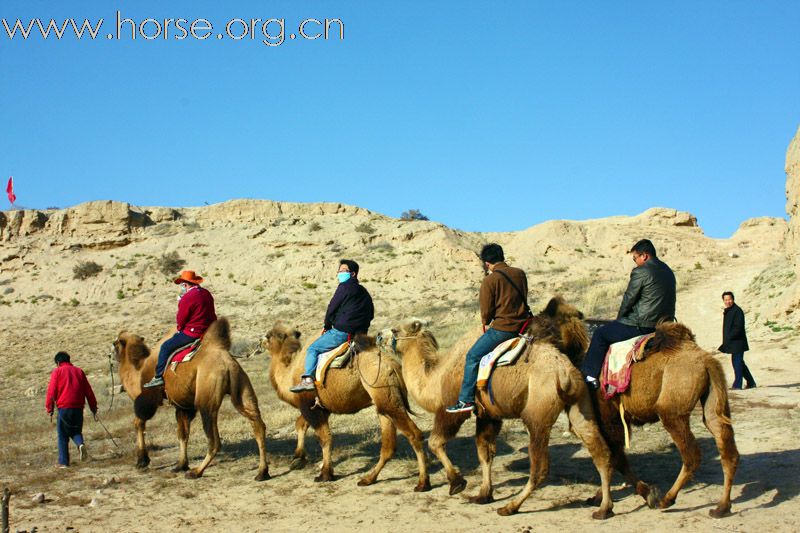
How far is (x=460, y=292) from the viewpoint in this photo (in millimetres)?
39812

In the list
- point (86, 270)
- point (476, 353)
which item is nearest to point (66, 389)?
point (476, 353)

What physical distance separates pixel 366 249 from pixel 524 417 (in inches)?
1546

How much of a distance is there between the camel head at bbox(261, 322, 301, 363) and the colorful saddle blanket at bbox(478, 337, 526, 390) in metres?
3.68

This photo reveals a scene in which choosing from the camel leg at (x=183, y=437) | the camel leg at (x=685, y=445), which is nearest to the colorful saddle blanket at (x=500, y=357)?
the camel leg at (x=685, y=445)

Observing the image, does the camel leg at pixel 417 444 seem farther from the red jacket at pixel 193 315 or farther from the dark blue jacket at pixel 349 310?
the red jacket at pixel 193 315

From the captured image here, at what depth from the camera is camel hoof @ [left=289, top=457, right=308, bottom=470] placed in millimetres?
10477

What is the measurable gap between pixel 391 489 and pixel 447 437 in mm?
1097

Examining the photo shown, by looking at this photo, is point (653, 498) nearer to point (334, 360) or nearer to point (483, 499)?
point (483, 499)

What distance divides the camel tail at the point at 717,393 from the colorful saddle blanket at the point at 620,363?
25.9 inches

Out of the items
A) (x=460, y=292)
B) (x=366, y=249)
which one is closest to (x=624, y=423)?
(x=460, y=292)

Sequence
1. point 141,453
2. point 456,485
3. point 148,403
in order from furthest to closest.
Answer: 1. point 148,403
2. point 141,453
3. point 456,485

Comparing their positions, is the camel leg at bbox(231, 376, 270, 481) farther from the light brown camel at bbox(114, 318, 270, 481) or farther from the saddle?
the saddle

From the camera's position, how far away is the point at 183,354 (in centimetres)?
1060

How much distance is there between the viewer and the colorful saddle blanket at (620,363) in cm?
773
